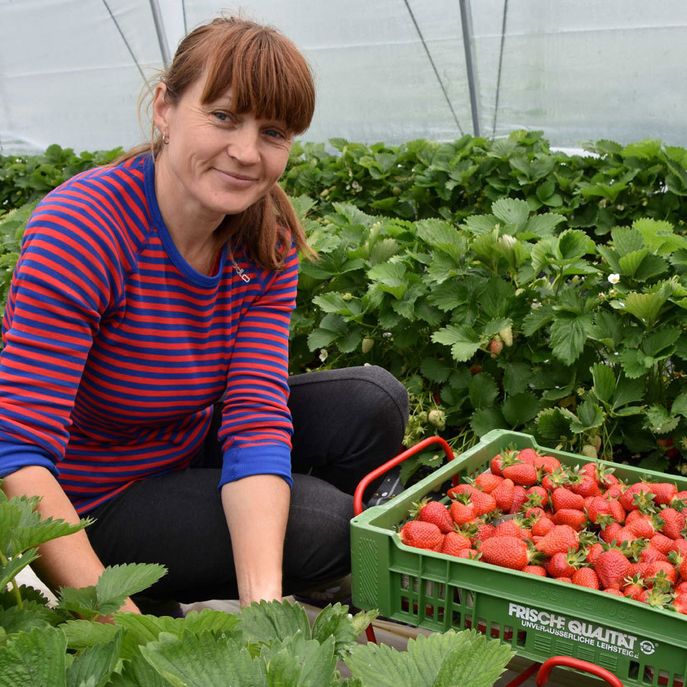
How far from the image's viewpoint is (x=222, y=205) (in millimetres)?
1754

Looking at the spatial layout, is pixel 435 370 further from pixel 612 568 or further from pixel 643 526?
pixel 612 568

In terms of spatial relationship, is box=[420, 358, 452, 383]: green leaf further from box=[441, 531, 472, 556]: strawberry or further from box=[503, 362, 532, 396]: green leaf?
box=[441, 531, 472, 556]: strawberry

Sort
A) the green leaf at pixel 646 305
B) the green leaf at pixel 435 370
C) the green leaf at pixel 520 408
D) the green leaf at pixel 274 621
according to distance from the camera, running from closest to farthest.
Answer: the green leaf at pixel 274 621, the green leaf at pixel 646 305, the green leaf at pixel 520 408, the green leaf at pixel 435 370

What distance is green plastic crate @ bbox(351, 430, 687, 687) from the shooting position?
5.16 feet

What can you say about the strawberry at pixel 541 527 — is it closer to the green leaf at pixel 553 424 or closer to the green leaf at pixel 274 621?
the green leaf at pixel 553 424

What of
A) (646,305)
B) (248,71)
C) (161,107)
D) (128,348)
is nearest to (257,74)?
(248,71)

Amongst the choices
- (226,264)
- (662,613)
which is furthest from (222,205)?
(662,613)

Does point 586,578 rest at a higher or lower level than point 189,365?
lower

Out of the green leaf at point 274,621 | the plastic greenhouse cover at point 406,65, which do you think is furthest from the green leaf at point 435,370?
the plastic greenhouse cover at point 406,65

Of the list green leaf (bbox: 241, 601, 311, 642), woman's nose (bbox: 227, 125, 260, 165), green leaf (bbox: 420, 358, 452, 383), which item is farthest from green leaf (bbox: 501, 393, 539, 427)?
green leaf (bbox: 241, 601, 311, 642)

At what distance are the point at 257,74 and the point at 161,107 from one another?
25cm

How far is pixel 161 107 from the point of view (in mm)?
1804

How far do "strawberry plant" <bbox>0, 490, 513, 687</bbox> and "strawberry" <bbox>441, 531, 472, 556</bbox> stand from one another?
3.61 ft

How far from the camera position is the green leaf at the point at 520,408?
2686 millimetres
